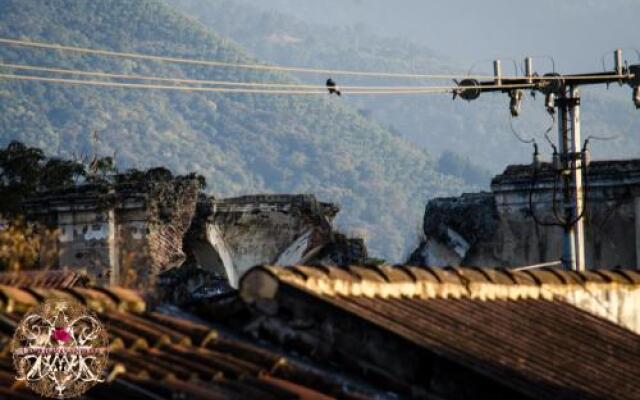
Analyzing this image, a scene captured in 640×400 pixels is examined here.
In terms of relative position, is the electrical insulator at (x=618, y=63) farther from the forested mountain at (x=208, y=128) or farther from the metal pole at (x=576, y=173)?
the forested mountain at (x=208, y=128)

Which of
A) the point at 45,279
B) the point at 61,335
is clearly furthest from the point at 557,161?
the point at 61,335

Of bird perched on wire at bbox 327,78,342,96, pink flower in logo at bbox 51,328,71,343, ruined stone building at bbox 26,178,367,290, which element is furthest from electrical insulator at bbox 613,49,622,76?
pink flower in logo at bbox 51,328,71,343

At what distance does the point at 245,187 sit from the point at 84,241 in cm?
13027

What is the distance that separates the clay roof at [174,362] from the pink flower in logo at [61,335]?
0.22 metres

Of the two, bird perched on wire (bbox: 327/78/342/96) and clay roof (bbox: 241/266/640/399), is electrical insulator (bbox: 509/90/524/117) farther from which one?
clay roof (bbox: 241/266/640/399)

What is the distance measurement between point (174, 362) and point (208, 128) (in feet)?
574

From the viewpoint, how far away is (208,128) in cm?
18488

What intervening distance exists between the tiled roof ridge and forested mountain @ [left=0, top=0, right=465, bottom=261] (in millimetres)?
131032

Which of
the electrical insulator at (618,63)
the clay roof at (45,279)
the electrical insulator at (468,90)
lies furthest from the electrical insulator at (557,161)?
the clay roof at (45,279)

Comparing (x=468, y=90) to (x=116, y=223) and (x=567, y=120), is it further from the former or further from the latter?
(x=116, y=223)

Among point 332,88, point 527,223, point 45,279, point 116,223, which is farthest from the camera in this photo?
point 116,223

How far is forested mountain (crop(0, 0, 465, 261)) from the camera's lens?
16164 centimetres

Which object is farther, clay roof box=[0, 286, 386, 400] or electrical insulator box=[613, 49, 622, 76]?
electrical insulator box=[613, 49, 622, 76]

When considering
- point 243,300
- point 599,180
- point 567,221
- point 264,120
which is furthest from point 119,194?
point 264,120
